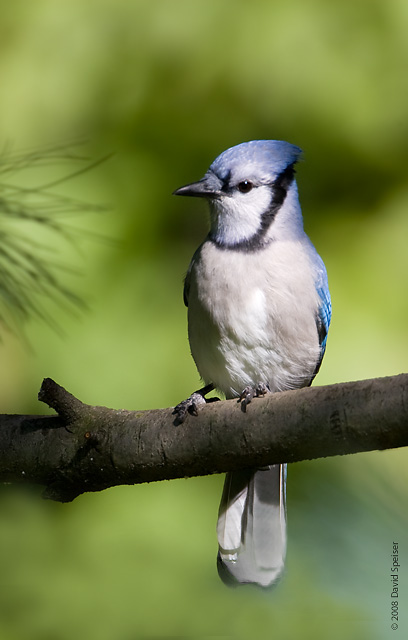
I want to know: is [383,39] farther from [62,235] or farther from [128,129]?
[62,235]

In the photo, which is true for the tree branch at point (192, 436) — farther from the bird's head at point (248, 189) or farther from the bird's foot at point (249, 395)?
the bird's head at point (248, 189)

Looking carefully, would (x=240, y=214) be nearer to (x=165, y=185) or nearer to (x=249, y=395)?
(x=165, y=185)

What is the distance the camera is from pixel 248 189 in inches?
90.7

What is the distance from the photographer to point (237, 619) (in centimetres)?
168

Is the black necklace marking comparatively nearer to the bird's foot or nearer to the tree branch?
the bird's foot

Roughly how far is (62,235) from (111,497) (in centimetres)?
78

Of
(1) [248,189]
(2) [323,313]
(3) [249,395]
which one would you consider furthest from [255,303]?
(3) [249,395]

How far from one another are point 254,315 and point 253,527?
22.6 inches

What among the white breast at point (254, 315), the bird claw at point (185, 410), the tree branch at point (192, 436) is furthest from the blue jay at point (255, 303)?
the tree branch at point (192, 436)

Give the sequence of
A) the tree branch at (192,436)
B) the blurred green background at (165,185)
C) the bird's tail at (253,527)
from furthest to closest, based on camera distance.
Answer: the blurred green background at (165,185) < the bird's tail at (253,527) < the tree branch at (192,436)

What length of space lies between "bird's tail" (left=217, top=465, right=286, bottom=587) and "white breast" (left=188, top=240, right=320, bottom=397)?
0.88 ft

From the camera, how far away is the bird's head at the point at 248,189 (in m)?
2.24

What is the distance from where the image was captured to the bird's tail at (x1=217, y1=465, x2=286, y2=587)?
1982 mm

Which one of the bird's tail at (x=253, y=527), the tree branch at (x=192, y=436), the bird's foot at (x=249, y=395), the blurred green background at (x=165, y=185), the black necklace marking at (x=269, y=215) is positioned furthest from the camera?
the black necklace marking at (x=269, y=215)
